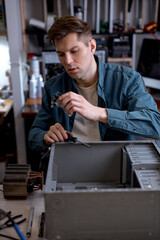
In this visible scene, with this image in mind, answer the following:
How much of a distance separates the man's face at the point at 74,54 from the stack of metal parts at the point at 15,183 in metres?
0.52

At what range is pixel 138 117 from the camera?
1123mm

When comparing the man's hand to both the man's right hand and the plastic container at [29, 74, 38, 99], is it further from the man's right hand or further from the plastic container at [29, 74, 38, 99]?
the plastic container at [29, 74, 38, 99]

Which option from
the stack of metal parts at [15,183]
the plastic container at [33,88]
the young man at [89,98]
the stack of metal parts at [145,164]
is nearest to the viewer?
the stack of metal parts at [145,164]

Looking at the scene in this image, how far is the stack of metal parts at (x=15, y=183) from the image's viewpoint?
3.09 feet

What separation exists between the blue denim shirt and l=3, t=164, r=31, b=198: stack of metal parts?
0.25 m

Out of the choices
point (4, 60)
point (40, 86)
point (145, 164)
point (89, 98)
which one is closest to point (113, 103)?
point (89, 98)

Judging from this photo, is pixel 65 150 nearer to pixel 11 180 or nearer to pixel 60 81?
pixel 11 180

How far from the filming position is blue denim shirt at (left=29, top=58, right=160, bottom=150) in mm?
1181

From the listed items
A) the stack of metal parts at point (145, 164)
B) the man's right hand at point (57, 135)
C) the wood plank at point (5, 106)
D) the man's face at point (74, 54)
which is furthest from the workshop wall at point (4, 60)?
Result: the stack of metal parts at point (145, 164)

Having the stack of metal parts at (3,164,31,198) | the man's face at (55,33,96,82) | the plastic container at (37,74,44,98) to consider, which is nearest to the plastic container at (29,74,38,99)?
the plastic container at (37,74,44,98)

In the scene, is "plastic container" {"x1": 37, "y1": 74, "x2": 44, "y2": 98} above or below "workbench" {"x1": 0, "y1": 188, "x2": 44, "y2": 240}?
above

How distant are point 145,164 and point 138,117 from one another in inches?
13.2

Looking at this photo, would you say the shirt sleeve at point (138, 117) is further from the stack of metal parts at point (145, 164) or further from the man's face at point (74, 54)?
the man's face at point (74, 54)

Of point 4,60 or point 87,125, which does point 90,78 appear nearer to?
point 87,125
